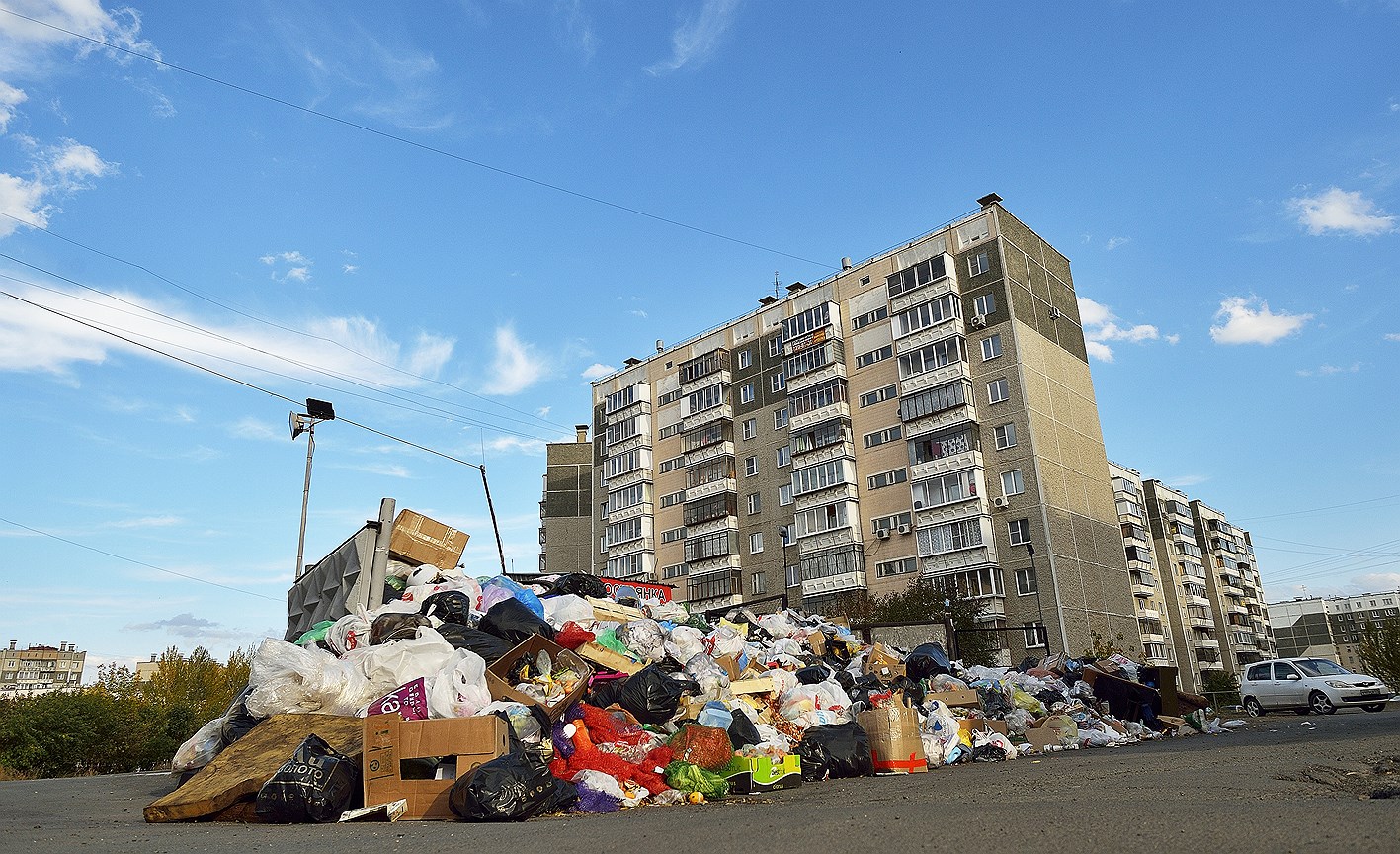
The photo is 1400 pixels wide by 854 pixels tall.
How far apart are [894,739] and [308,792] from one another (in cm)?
516

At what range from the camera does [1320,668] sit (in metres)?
16.4

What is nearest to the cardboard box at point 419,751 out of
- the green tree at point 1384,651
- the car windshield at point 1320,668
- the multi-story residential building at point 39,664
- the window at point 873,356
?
the car windshield at point 1320,668

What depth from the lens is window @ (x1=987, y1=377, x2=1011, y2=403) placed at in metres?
32.7

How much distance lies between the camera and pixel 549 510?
5425 cm

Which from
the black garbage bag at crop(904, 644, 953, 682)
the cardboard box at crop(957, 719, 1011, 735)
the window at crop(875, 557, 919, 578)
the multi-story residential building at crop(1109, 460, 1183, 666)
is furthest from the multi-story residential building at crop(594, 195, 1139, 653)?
the cardboard box at crop(957, 719, 1011, 735)

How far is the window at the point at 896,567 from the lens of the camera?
3372cm

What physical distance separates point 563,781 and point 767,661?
5.31 metres

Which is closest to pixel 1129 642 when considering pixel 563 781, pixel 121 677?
pixel 563 781

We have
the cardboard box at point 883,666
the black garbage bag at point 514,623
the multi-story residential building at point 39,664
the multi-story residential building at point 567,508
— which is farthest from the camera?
the multi-story residential building at point 39,664

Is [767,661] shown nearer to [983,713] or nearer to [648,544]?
[983,713]

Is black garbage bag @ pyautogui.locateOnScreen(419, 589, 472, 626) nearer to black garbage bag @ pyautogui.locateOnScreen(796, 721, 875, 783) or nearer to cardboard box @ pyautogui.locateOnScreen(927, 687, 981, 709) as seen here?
black garbage bag @ pyautogui.locateOnScreen(796, 721, 875, 783)

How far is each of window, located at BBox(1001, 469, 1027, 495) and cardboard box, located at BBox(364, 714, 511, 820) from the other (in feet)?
95.6

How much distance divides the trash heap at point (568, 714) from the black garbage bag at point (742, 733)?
0.05 ft

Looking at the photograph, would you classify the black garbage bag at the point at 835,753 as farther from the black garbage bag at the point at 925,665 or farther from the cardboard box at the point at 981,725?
the black garbage bag at the point at 925,665
